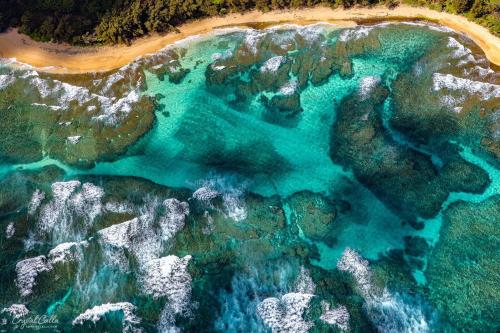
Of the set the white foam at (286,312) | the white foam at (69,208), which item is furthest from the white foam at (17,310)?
the white foam at (286,312)

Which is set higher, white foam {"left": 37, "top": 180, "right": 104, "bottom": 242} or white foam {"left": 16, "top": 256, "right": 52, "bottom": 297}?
white foam {"left": 37, "top": 180, "right": 104, "bottom": 242}

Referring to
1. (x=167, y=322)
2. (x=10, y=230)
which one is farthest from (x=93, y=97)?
(x=167, y=322)

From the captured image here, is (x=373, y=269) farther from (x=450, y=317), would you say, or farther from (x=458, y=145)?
(x=458, y=145)

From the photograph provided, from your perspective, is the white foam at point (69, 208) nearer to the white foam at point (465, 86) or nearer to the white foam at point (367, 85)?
the white foam at point (367, 85)

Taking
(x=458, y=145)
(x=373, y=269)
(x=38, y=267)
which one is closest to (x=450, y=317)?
(x=373, y=269)

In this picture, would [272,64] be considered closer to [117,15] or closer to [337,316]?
[117,15]

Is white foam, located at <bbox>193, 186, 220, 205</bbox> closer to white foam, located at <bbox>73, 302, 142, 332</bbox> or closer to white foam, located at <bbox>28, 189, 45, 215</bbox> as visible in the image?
white foam, located at <bbox>73, 302, 142, 332</bbox>

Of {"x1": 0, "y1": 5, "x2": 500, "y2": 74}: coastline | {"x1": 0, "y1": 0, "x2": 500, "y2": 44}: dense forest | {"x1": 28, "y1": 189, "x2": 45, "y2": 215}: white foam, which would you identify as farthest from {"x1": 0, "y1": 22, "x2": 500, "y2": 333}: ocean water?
{"x1": 0, "y1": 0, "x2": 500, "y2": 44}: dense forest
